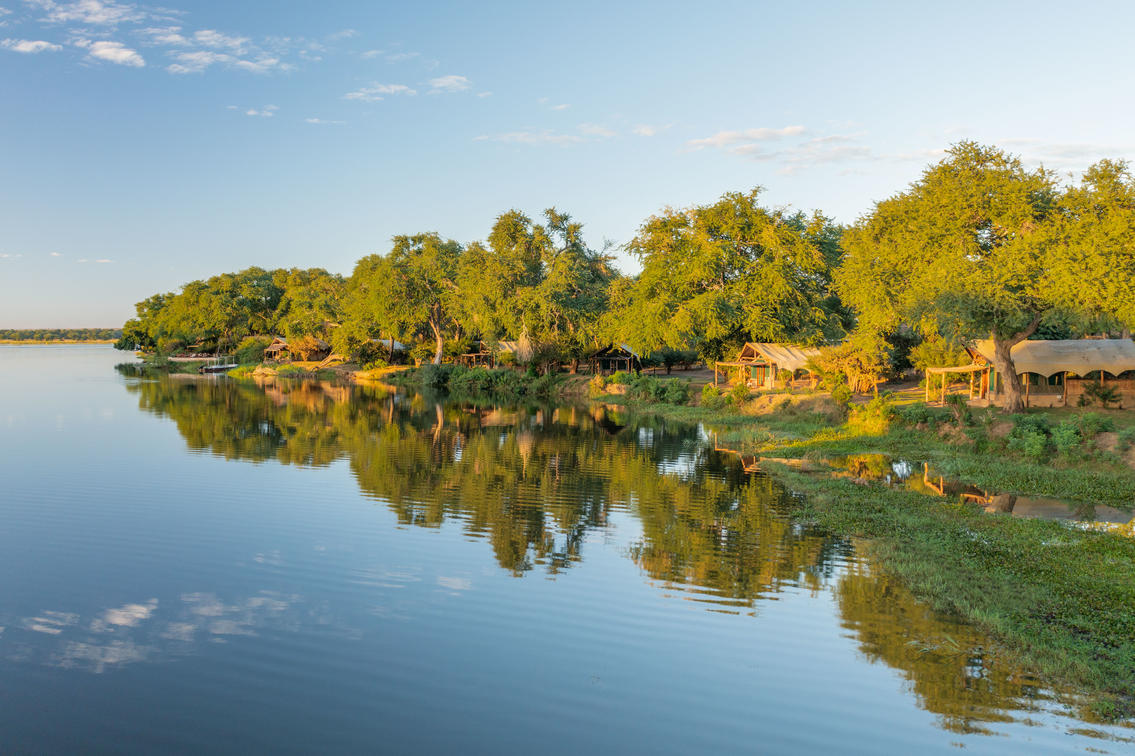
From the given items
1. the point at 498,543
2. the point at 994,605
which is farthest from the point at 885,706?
the point at 498,543

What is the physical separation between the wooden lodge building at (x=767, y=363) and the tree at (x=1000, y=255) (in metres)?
12.3

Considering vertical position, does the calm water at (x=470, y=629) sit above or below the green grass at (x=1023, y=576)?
below

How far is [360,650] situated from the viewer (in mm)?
10805

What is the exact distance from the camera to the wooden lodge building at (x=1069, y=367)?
36.4 metres

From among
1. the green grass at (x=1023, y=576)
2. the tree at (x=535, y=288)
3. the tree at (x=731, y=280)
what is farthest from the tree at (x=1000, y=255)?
the tree at (x=535, y=288)

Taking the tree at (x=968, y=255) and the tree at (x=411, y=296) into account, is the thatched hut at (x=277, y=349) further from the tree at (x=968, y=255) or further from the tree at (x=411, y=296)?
the tree at (x=968, y=255)

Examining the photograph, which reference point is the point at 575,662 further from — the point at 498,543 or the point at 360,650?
the point at 498,543

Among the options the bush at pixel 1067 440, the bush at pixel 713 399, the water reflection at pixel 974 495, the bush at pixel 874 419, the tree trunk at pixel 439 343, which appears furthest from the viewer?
the tree trunk at pixel 439 343

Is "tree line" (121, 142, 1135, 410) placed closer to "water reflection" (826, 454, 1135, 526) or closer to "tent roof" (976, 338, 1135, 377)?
"tent roof" (976, 338, 1135, 377)

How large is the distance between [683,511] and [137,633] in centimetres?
1317

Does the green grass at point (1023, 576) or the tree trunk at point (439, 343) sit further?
the tree trunk at point (439, 343)

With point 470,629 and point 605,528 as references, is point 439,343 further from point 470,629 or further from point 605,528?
point 470,629

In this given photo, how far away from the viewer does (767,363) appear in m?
52.5

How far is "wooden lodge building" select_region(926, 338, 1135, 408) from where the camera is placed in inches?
1432
